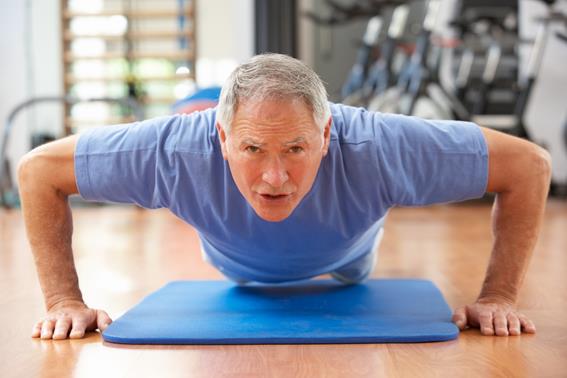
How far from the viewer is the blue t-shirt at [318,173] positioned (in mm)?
1490

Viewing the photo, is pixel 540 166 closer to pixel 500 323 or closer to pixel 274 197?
pixel 500 323

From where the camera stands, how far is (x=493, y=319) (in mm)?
1564

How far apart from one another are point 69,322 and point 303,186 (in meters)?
0.58

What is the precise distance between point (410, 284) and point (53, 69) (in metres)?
4.69

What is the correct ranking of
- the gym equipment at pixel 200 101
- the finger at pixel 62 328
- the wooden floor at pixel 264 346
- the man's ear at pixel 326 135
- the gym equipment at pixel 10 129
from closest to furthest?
1. the wooden floor at pixel 264 346
2. the man's ear at pixel 326 135
3. the finger at pixel 62 328
4. the gym equipment at pixel 200 101
5. the gym equipment at pixel 10 129

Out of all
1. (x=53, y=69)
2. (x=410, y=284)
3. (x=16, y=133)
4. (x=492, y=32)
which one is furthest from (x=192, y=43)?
(x=410, y=284)

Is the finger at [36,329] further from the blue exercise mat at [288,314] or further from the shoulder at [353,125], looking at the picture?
the shoulder at [353,125]

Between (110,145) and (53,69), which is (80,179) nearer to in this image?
(110,145)

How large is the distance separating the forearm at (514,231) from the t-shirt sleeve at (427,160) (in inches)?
3.8

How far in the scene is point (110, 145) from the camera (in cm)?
152

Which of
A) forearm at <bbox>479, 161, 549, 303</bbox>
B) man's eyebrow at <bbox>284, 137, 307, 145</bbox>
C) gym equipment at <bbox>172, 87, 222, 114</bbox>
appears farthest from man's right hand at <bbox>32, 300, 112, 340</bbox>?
gym equipment at <bbox>172, 87, 222, 114</bbox>

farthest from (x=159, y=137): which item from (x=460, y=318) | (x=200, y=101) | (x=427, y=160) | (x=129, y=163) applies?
(x=200, y=101)

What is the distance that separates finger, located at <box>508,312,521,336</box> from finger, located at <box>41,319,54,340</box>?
0.93 metres

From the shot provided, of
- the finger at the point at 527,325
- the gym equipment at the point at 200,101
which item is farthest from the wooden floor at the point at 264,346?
the gym equipment at the point at 200,101
